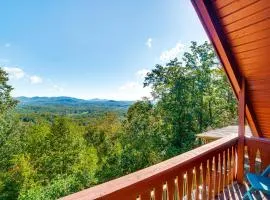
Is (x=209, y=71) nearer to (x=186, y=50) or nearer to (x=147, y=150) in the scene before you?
(x=186, y=50)

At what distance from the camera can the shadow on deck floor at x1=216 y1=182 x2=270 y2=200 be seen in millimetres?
3076

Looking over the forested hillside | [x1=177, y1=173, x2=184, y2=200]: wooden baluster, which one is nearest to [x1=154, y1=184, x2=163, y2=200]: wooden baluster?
[x1=177, y1=173, x2=184, y2=200]: wooden baluster

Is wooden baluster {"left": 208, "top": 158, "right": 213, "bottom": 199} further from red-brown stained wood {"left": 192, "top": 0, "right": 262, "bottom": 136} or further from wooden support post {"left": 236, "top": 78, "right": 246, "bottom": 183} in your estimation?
red-brown stained wood {"left": 192, "top": 0, "right": 262, "bottom": 136}

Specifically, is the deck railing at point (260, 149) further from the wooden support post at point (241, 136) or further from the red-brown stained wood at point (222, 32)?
the red-brown stained wood at point (222, 32)

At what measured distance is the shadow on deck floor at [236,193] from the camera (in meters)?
3.08

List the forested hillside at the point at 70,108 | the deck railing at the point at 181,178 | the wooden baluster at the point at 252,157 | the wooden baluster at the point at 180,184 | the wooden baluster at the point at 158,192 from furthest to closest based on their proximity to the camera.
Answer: the forested hillside at the point at 70,108 < the wooden baluster at the point at 252,157 < the wooden baluster at the point at 180,184 < the wooden baluster at the point at 158,192 < the deck railing at the point at 181,178

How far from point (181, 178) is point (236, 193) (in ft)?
4.91

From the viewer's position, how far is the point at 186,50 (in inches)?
698

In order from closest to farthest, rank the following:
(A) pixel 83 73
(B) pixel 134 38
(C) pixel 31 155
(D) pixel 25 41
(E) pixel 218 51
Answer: (E) pixel 218 51 → (C) pixel 31 155 → (B) pixel 134 38 → (D) pixel 25 41 → (A) pixel 83 73

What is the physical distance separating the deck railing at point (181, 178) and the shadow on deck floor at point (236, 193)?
2.8 inches

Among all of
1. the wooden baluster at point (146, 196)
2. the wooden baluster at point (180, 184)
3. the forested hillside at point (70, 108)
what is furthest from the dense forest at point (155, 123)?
the wooden baluster at point (146, 196)

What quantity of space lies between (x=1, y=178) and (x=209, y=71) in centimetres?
1690

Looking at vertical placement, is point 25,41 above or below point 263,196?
above

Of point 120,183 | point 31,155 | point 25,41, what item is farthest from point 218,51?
point 25,41
